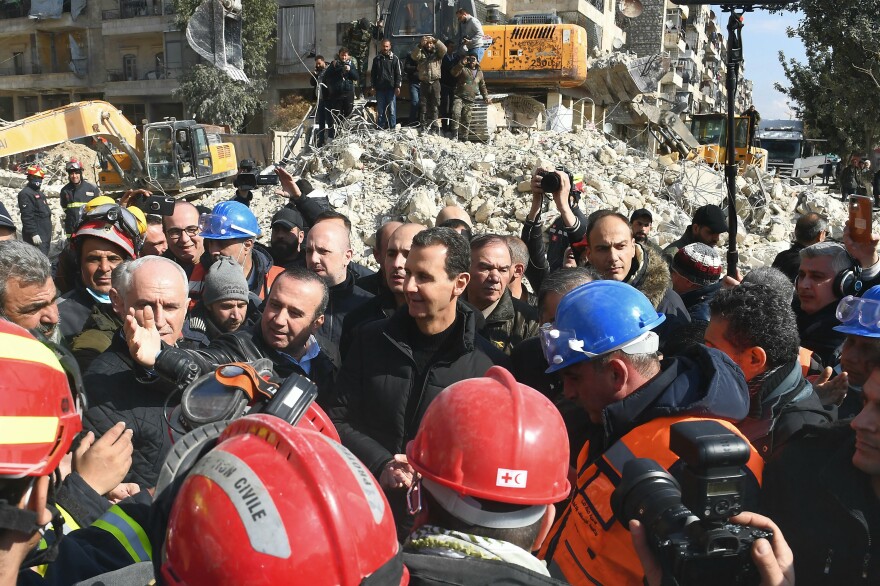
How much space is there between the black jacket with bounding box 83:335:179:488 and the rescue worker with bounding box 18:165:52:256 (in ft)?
35.5

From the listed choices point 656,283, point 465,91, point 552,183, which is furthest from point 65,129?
point 656,283

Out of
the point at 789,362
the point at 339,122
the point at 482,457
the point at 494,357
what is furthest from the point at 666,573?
the point at 339,122

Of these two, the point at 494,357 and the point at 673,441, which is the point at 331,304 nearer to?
the point at 494,357

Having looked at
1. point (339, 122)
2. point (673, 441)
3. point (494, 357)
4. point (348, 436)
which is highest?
point (339, 122)

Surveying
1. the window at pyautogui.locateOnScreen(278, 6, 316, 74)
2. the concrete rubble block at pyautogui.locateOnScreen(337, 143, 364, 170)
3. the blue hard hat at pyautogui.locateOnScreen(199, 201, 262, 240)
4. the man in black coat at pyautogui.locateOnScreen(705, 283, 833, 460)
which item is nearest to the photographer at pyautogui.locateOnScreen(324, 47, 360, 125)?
the concrete rubble block at pyautogui.locateOnScreen(337, 143, 364, 170)

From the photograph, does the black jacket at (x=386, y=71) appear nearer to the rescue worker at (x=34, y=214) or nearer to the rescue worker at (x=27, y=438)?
the rescue worker at (x=34, y=214)

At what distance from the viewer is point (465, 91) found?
13922 millimetres

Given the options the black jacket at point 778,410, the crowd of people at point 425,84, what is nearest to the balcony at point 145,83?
the crowd of people at point 425,84

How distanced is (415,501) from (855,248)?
10.8ft

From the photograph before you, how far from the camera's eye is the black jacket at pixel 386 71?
1391cm

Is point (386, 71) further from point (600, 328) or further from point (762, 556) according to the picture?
point (762, 556)

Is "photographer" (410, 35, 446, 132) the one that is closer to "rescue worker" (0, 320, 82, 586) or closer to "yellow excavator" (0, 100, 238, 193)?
"yellow excavator" (0, 100, 238, 193)

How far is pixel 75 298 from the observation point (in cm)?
409

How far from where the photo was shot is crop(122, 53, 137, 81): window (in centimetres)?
3928
